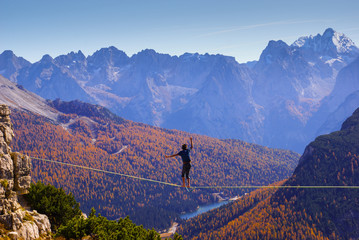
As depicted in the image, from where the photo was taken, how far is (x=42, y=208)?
2341 inches

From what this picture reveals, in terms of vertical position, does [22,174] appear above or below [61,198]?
above

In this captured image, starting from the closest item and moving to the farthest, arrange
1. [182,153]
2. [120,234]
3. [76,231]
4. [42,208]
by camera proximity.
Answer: [182,153] < [76,231] < [120,234] < [42,208]

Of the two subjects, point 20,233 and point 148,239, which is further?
point 148,239

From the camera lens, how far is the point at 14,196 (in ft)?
175

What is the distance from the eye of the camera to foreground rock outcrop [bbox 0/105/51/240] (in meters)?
48.1

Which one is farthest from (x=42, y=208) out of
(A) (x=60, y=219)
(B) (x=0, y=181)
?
(B) (x=0, y=181)

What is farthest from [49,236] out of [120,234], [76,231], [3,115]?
[3,115]

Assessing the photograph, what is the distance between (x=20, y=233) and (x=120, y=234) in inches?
559

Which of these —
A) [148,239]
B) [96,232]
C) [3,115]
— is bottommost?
[148,239]

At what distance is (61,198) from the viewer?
64.1 meters

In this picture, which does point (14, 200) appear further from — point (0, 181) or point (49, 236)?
point (49, 236)

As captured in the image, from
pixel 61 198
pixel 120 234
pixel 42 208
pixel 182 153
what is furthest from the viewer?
pixel 61 198

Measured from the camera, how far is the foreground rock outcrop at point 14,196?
48094 mm

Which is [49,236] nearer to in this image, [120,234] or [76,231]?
[76,231]
